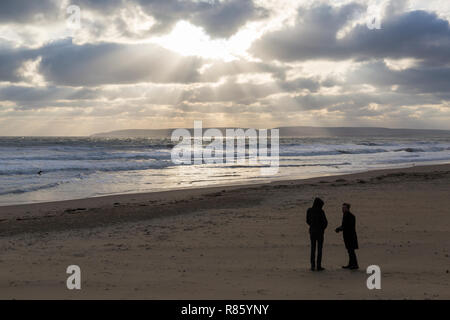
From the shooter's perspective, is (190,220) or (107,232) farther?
(190,220)

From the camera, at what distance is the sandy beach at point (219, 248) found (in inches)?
275

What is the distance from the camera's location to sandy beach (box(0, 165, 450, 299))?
697 centimetres

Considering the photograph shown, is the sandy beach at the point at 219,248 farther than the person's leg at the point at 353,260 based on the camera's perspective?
No

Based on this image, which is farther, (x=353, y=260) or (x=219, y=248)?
(x=219, y=248)

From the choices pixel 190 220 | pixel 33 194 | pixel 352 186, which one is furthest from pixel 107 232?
pixel 352 186

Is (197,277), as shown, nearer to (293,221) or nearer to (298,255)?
(298,255)

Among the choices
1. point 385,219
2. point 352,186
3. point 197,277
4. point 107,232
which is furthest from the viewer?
point 352,186

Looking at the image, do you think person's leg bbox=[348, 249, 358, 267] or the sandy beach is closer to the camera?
the sandy beach

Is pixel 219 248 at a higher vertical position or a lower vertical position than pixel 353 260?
lower

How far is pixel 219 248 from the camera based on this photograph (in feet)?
31.7

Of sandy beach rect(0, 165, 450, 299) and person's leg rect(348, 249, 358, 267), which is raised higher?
person's leg rect(348, 249, 358, 267)

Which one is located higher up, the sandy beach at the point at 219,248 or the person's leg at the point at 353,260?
the person's leg at the point at 353,260
